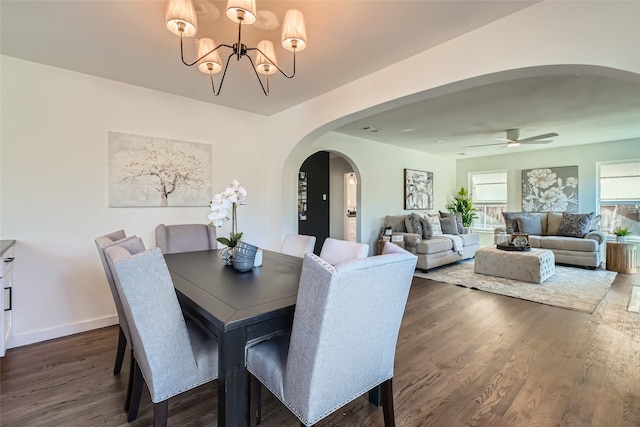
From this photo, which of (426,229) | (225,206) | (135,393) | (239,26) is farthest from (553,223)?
(135,393)

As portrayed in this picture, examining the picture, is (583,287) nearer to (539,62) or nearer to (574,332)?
(574,332)

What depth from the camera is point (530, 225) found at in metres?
6.03

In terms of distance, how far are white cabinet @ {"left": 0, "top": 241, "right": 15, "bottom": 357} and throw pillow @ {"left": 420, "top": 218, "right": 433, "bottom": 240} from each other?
5296 mm

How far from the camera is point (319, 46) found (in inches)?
87.9

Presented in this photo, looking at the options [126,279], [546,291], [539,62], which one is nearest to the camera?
[126,279]

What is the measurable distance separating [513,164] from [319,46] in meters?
6.50

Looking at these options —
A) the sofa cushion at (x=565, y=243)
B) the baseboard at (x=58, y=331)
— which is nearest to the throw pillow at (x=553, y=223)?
the sofa cushion at (x=565, y=243)

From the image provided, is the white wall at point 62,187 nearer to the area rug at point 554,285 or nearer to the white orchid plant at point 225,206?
the white orchid plant at point 225,206

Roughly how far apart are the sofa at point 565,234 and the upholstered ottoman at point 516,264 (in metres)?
0.64

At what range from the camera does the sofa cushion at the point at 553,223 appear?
229 inches

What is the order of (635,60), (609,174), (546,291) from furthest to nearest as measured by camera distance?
(609,174), (546,291), (635,60)

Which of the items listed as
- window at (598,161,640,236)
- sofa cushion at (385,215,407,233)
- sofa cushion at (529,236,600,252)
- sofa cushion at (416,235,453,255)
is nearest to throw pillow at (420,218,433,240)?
sofa cushion at (416,235,453,255)

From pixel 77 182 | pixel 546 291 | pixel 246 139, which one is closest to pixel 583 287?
pixel 546 291

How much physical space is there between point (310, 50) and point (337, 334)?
2125mm
